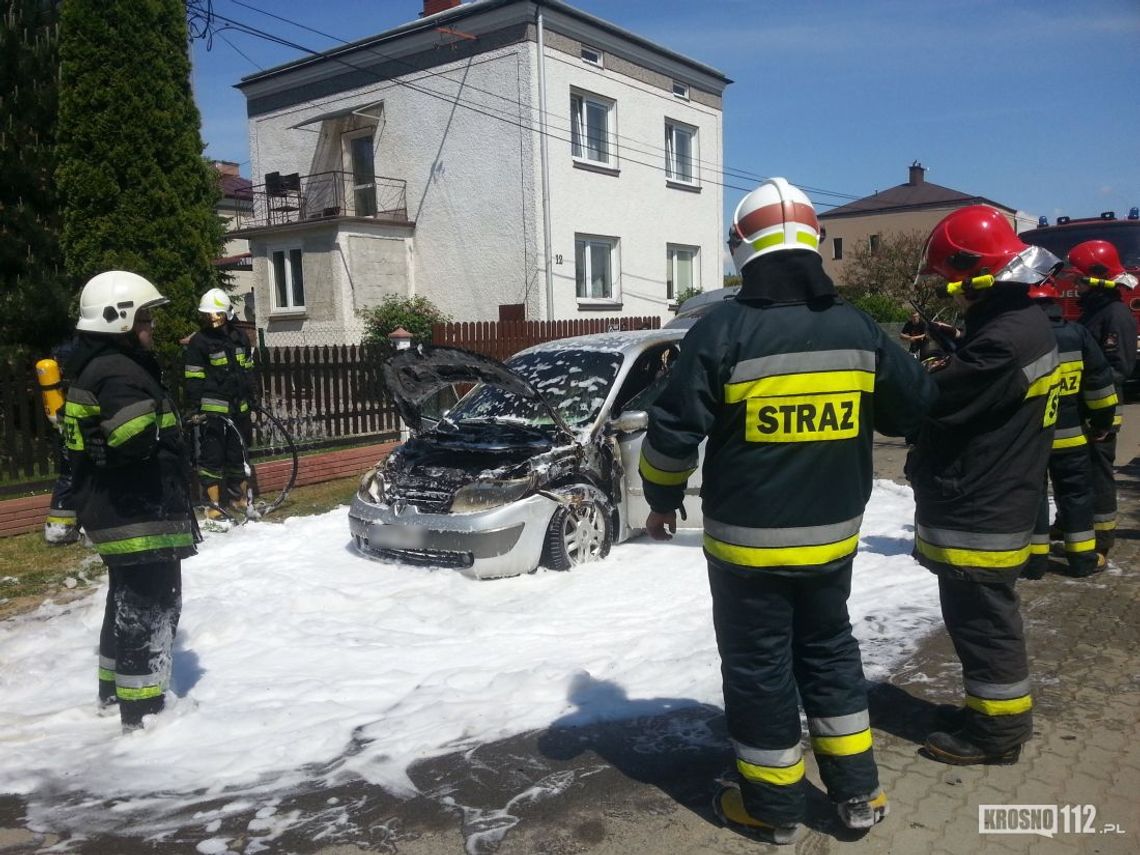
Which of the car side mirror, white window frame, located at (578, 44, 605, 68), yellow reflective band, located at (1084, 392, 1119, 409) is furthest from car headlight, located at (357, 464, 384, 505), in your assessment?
white window frame, located at (578, 44, 605, 68)

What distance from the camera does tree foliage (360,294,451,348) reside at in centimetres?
2027

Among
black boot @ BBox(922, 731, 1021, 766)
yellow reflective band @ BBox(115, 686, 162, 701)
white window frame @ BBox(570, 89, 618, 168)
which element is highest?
white window frame @ BBox(570, 89, 618, 168)

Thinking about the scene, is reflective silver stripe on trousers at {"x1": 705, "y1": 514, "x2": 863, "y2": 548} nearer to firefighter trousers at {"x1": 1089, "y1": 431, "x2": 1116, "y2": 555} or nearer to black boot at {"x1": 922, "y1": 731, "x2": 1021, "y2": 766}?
black boot at {"x1": 922, "y1": 731, "x2": 1021, "y2": 766}

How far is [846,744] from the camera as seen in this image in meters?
2.94

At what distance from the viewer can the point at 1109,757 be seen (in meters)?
3.46

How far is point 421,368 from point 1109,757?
187 inches

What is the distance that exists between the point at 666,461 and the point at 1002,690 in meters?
1.62

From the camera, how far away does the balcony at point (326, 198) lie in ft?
71.6

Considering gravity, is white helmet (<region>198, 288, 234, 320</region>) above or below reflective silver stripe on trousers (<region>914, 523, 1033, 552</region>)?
above

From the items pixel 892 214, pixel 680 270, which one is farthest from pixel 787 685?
pixel 892 214

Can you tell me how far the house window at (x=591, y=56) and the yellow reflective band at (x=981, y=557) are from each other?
1919 centimetres

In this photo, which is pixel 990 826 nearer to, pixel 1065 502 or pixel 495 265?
pixel 1065 502

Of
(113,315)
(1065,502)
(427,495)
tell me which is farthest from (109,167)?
(1065,502)

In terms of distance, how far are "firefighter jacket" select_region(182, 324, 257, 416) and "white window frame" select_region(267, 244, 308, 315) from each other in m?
13.4
